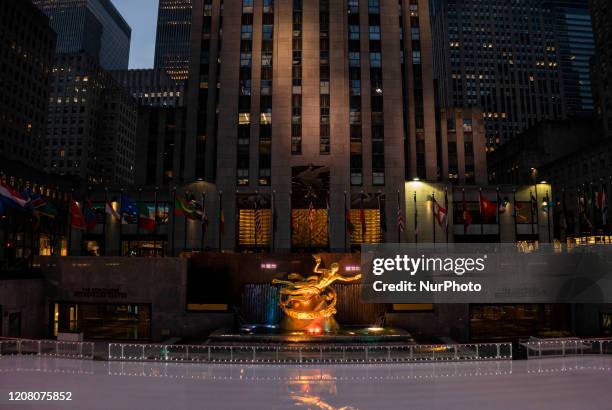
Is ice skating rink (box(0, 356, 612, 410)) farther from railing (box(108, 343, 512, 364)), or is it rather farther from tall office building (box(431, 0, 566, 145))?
tall office building (box(431, 0, 566, 145))

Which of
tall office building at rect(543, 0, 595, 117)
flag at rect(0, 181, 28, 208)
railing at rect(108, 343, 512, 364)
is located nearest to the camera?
railing at rect(108, 343, 512, 364)

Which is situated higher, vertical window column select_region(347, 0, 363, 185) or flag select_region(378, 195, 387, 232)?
vertical window column select_region(347, 0, 363, 185)

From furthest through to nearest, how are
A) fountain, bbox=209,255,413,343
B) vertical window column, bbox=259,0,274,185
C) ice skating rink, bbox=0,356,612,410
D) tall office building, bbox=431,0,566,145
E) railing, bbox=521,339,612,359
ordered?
tall office building, bbox=431,0,566,145
vertical window column, bbox=259,0,274,185
fountain, bbox=209,255,413,343
railing, bbox=521,339,612,359
ice skating rink, bbox=0,356,612,410

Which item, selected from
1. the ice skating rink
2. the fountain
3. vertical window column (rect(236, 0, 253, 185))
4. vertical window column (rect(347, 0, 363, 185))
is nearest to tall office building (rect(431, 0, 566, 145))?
vertical window column (rect(347, 0, 363, 185))

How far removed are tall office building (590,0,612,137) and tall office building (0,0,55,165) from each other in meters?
125

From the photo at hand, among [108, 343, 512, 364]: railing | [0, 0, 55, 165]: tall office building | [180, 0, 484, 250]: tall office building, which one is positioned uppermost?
[0, 0, 55, 165]: tall office building

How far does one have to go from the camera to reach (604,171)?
3076 inches

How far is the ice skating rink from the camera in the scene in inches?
628

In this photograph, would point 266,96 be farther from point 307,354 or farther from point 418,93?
point 307,354

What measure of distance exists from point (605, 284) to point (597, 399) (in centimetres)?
2079

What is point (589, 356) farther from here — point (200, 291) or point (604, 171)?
point (604, 171)

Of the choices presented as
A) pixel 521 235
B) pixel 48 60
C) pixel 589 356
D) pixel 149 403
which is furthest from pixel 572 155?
pixel 48 60

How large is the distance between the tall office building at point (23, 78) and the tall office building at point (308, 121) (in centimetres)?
6652

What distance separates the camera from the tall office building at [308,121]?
5331 cm
